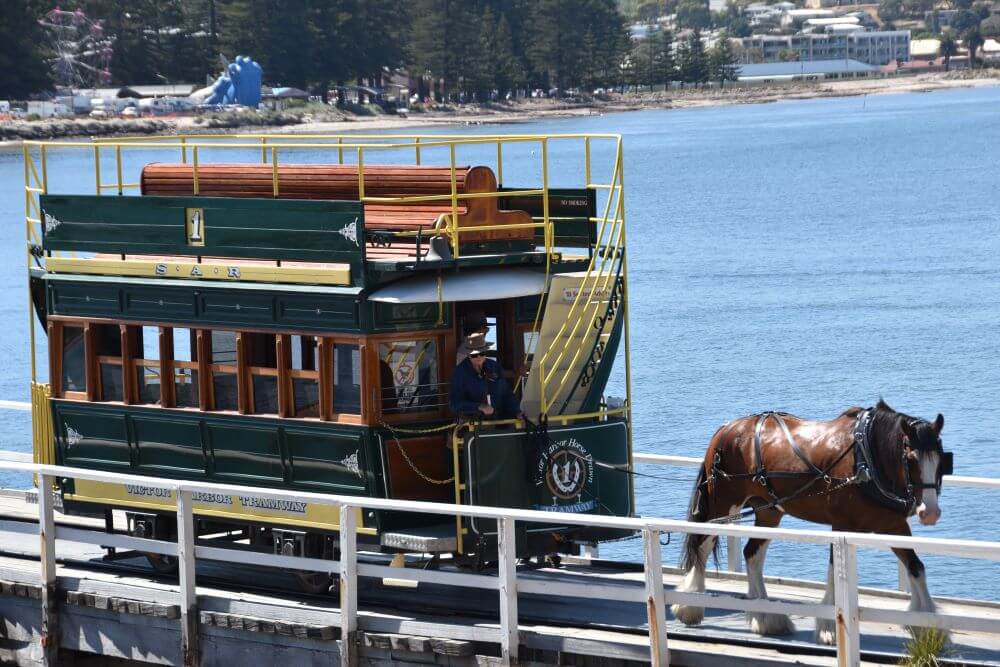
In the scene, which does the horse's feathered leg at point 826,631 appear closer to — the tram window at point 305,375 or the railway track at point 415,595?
the railway track at point 415,595

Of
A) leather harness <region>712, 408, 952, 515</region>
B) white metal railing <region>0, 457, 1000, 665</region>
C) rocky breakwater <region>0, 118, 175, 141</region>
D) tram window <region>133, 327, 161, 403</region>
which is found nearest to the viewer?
white metal railing <region>0, 457, 1000, 665</region>

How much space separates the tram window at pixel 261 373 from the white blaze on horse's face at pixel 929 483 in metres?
4.98

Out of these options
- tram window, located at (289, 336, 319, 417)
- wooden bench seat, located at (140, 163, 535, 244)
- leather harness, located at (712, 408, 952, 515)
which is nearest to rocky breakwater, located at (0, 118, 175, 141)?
wooden bench seat, located at (140, 163, 535, 244)

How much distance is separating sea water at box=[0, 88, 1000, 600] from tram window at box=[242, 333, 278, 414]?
3.56 meters

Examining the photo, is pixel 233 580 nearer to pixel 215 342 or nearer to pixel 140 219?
pixel 215 342

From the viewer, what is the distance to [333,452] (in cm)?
1311

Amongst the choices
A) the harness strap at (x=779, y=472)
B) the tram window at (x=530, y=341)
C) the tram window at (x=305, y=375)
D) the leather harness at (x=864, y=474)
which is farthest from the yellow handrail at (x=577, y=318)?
the leather harness at (x=864, y=474)

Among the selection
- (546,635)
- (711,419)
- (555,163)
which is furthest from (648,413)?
(555,163)

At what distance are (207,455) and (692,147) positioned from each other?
127914mm

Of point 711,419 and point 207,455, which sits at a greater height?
point 207,455

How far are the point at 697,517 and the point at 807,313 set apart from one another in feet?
119

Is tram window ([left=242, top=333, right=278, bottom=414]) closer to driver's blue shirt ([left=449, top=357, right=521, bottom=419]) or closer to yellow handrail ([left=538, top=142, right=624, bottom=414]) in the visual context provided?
driver's blue shirt ([left=449, top=357, right=521, bottom=419])

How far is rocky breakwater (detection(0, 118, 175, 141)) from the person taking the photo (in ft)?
507

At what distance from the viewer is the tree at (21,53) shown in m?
166
